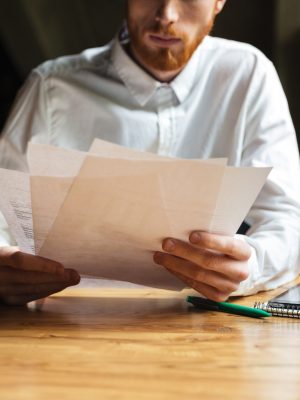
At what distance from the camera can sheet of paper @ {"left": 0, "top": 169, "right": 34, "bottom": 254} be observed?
116cm

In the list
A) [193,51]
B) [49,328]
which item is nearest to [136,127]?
[193,51]

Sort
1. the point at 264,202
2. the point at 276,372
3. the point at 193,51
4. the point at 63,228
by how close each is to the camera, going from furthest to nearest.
Answer: 1. the point at 193,51
2. the point at 264,202
3. the point at 63,228
4. the point at 276,372

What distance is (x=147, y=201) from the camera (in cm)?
109

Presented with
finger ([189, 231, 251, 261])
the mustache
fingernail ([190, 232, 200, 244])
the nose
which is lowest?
finger ([189, 231, 251, 261])

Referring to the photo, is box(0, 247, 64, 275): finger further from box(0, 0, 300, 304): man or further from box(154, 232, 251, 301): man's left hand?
box(0, 0, 300, 304): man

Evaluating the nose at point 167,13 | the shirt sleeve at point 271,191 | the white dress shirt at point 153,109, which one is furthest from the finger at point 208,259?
the nose at point 167,13

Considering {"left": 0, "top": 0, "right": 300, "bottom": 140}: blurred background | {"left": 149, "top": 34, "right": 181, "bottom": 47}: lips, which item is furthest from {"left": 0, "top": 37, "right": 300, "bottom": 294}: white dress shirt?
{"left": 0, "top": 0, "right": 300, "bottom": 140}: blurred background

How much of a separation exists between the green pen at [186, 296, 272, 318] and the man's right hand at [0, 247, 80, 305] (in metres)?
0.21

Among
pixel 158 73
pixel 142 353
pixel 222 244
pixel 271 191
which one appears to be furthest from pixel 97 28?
pixel 142 353

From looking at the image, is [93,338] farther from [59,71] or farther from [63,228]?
[59,71]

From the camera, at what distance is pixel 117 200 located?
43.3 inches

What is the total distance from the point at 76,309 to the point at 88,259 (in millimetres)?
88

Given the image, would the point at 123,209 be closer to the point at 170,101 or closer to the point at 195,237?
the point at 195,237

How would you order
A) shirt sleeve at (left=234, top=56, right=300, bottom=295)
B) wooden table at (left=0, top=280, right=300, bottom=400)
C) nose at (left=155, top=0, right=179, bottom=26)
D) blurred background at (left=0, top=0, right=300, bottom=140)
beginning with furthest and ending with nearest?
blurred background at (left=0, top=0, right=300, bottom=140), nose at (left=155, top=0, right=179, bottom=26), shirt sleeve at (left=234, top=56, right=300, bottom=295), wooden table at (left=0, top=280, right=300, bottom=400)
